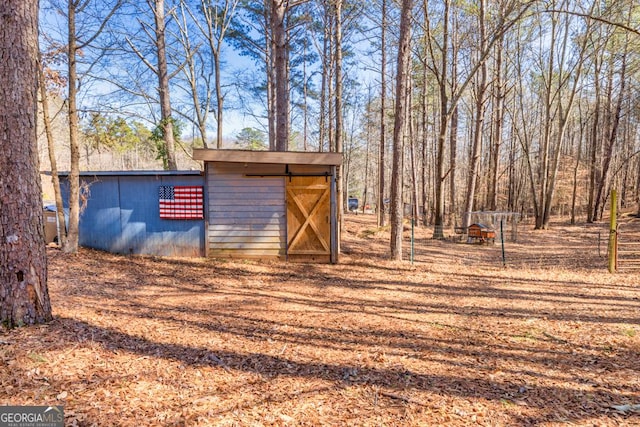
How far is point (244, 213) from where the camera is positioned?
8242mm

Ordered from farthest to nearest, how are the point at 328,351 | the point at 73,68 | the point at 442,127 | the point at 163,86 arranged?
1. the point at 163,86
2. the point at 442,127
3. the point at 73,68
4. the point at 328,351

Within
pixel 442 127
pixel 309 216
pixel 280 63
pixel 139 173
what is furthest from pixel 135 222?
pixel 442 127

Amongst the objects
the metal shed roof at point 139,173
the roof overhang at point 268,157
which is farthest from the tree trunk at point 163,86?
the roof overhang at point 268,157

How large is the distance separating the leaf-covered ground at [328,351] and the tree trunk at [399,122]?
175 centimetres

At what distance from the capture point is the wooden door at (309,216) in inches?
322

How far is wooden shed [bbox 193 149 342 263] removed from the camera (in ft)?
26.8

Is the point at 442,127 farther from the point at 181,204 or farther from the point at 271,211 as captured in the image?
the point at 181,204

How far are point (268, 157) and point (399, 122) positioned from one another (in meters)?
3.35

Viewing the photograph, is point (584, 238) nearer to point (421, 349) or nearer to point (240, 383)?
point (421, 349)

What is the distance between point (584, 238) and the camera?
44.1 ft

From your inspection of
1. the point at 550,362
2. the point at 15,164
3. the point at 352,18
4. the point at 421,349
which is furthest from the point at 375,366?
the point at 352,18

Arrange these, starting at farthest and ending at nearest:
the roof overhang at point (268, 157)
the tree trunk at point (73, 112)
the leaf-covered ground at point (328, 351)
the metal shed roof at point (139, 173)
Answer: the metal shed roof at point (139, 173), the roof overhang at point (268, 157), the tree trunk at point (73, 112), the leaf-covered ground at point (328, 351)

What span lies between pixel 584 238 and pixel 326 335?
47.7 feet

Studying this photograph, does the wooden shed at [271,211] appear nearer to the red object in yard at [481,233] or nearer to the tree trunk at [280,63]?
the tree trunk at [280,63]
